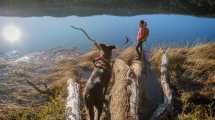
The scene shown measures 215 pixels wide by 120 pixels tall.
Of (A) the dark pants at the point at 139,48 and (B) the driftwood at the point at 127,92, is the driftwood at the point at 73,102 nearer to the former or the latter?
(B) the driftwood at the point at 127,92

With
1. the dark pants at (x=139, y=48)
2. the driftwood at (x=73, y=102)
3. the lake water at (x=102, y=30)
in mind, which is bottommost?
the driftwood at (x=73, y=102)

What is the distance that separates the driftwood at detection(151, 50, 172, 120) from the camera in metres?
12.9

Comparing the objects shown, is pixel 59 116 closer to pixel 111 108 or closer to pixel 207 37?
pixel 111 108

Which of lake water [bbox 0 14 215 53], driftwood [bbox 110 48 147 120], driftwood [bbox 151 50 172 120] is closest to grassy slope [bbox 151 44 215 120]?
driftwood [bbox 151 50 172 120]

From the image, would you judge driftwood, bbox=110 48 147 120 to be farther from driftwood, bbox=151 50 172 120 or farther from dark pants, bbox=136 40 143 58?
dark pants, bbox=136 40 143 58

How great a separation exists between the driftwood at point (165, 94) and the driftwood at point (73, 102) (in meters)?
1.98

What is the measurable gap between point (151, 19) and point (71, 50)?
7.99 meters

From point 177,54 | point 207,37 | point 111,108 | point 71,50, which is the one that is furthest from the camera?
point 207,37

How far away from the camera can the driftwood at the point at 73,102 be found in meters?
12.0

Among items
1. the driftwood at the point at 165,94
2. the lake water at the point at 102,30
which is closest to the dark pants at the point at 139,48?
the driftwood at the point at 165,94

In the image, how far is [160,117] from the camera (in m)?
12.8

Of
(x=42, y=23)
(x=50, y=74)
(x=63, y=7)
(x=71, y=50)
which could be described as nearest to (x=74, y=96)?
(x=50, y=74)

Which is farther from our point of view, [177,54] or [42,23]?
[42,23]

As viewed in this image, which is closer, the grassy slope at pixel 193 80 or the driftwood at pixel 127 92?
the driftwood at pixel 127 92
